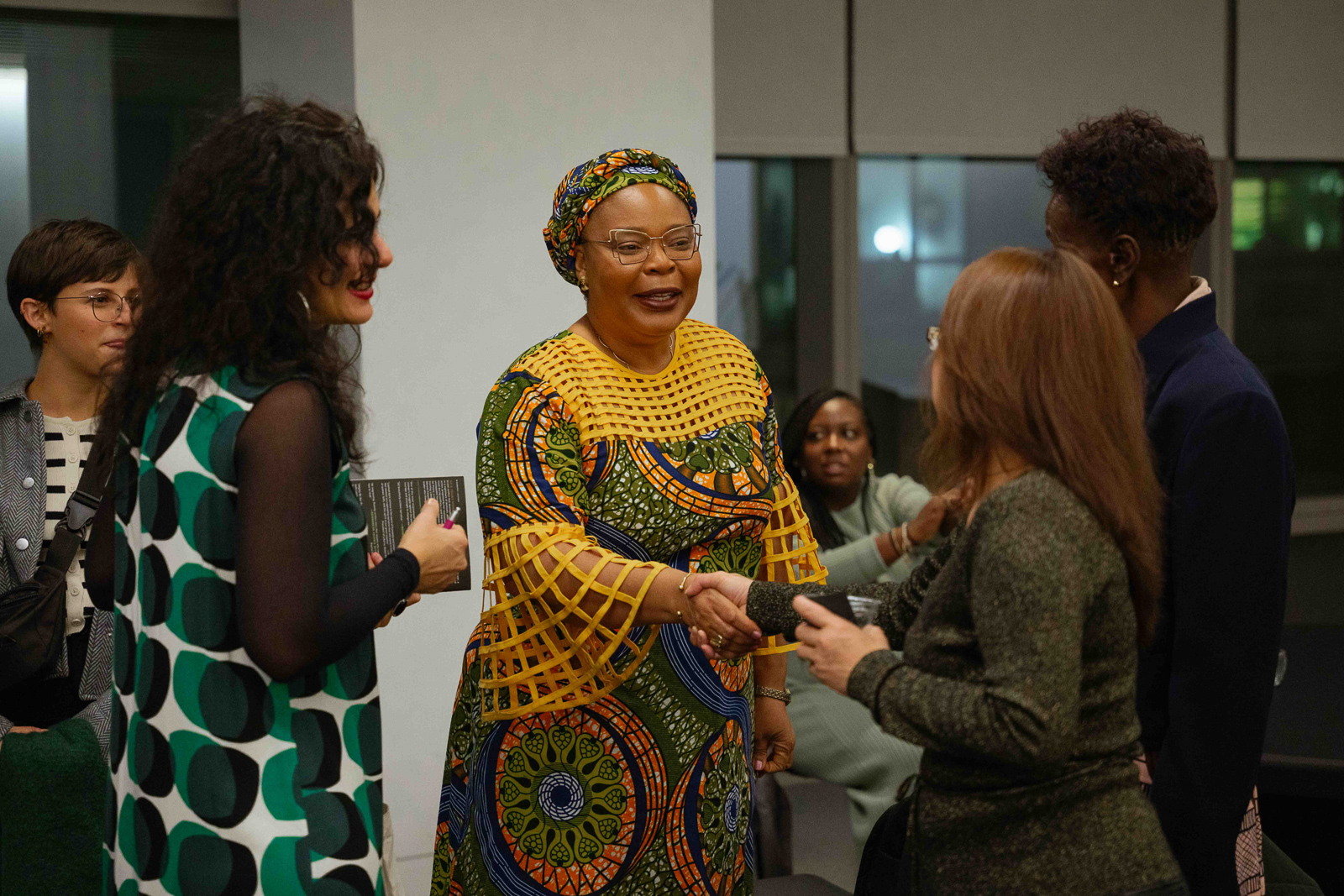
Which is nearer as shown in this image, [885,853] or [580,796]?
[885,853]

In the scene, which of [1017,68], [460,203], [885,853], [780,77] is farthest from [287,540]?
[1017,68]

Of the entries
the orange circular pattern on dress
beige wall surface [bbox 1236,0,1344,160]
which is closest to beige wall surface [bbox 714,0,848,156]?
beige wall surface [bbox 1236,0,1344,160]

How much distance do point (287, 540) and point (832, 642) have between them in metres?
0.62

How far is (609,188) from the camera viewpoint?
1.96m

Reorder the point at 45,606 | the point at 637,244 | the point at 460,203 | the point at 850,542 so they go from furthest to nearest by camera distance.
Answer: the point at 850,542
the point at 460,203
the point at 45,606
the point at 637,244

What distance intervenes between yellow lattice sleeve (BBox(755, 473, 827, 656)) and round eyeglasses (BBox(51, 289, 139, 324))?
4.14 ft

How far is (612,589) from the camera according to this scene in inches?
71.0

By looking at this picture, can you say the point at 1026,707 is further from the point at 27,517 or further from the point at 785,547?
the point at 27,517

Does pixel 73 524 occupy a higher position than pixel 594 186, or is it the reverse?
pixel 594 186

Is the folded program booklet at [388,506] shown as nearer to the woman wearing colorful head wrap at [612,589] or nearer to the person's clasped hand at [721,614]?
the woman wearing colorful head wrap at [612,589]

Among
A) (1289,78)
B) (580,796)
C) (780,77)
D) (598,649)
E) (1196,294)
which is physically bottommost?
(580,796)

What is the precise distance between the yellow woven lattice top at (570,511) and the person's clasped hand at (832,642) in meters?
0.44

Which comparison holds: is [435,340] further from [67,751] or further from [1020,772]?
[1020,772]

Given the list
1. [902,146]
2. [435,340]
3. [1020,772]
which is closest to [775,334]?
[902,146]
